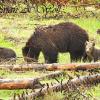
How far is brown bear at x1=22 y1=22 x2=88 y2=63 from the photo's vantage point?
14.1 metres

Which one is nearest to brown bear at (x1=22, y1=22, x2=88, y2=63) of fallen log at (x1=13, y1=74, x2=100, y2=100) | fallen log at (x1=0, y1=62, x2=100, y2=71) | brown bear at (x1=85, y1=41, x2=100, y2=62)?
brown bear at (x1=85, y1=41, x2=100, y2=62)

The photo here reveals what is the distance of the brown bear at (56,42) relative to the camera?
14055 millimetres

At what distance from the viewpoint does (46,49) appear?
14008mm

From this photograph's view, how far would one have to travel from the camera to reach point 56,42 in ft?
48.1

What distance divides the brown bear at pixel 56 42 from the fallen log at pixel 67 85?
577 cm

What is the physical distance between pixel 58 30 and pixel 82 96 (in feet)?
25.0

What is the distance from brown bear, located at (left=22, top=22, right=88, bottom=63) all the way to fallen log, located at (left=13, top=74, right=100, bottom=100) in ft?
18.9

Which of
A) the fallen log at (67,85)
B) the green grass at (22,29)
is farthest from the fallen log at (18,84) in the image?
the green grass at (22,29)

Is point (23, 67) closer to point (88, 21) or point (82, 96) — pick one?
point (82, 96)

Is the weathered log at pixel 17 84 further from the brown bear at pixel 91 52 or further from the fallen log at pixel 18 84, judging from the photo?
the brown bear at pixel 91 52

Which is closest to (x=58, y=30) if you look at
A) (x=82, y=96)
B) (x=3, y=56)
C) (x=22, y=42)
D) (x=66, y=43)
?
Answer: (x=66, y=43)

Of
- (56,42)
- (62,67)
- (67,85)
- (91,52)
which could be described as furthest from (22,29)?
(67,85)

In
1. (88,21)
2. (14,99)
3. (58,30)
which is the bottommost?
(88,21)

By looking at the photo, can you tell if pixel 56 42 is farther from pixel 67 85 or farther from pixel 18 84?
pixel 18 84
